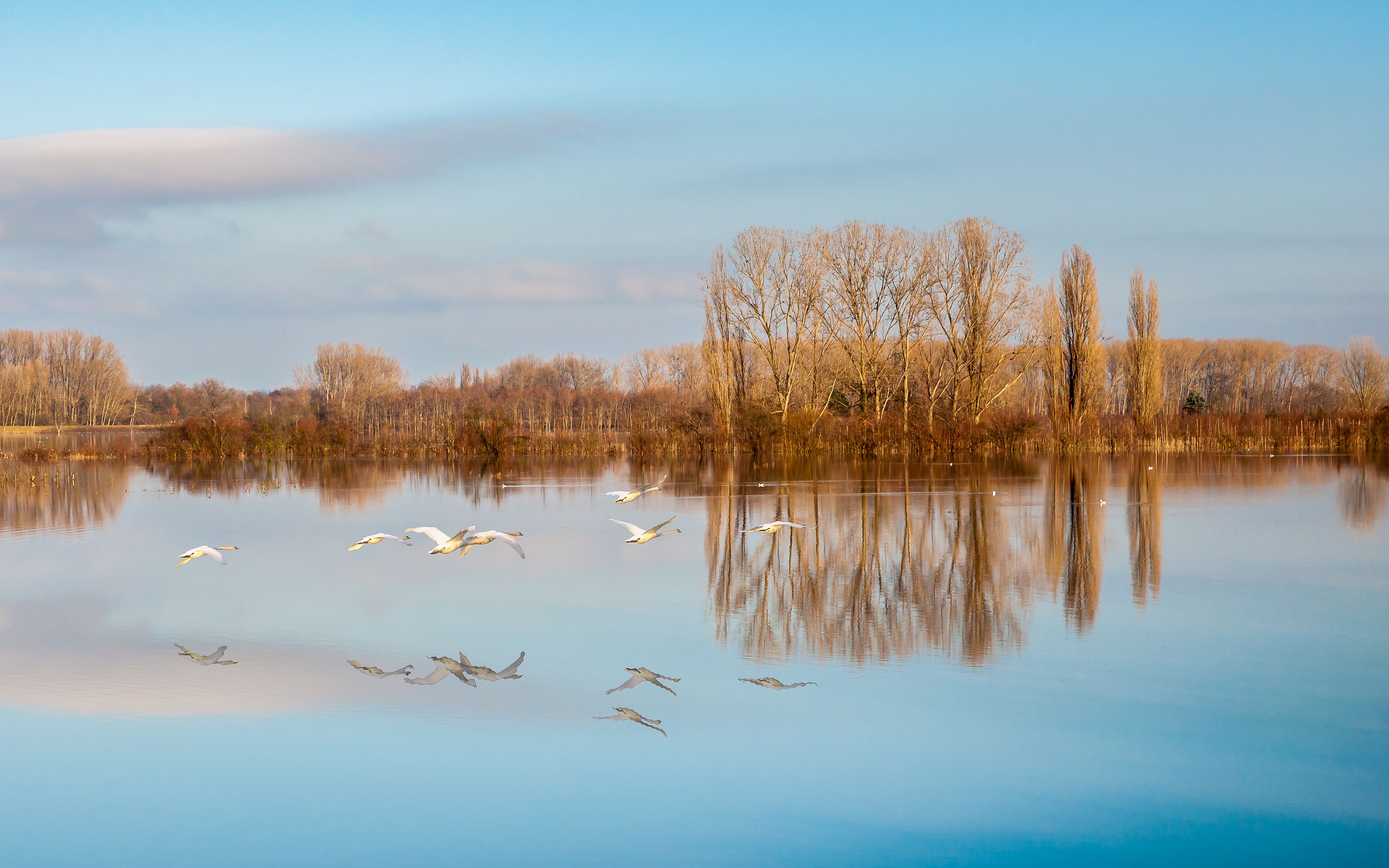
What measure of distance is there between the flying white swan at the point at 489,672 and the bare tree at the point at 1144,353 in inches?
1456

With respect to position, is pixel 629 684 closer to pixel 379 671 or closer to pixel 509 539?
pixel 379 671

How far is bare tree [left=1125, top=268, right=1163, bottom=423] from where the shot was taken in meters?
39.6

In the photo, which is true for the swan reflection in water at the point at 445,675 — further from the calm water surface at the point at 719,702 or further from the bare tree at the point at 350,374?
the bare tree at the point at 350,374

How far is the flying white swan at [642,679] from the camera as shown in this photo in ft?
19.1

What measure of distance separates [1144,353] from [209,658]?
40.2 metres

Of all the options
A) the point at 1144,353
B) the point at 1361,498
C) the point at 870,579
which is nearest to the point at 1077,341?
the point at 1144,353

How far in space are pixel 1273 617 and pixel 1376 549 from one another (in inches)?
163

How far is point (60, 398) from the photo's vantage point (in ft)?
247

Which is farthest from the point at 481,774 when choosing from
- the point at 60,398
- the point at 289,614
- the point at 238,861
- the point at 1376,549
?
the point at 60,398

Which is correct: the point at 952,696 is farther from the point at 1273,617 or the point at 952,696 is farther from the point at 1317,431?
the point at 1317,431

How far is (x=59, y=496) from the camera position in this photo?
19.1 m

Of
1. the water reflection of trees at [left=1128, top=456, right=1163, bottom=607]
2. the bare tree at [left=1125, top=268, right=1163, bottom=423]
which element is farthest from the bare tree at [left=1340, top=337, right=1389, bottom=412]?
the water reflection of trees at [left=1128, top=456, right=1163, bottom=607]

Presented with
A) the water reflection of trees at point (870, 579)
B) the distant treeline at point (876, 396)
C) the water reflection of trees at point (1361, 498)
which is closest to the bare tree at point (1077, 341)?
the distant treeline at point (876, 396)

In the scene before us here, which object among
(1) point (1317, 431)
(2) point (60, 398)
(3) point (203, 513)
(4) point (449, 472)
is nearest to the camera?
(3) point (203, 513)
